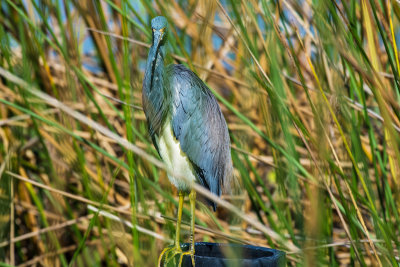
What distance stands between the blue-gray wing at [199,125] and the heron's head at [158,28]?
141 millimetres

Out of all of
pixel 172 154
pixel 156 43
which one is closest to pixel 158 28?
pixel 156 43

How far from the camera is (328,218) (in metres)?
1.00

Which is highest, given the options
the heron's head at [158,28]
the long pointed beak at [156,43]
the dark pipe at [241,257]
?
A: the heron's head at [158,28]

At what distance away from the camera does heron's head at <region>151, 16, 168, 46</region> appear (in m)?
0.63

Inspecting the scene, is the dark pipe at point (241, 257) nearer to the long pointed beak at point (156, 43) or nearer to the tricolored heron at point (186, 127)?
the tricolored heron at point (186, 127)

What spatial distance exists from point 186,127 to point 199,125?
0.03m

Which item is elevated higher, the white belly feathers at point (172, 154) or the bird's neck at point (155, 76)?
the bird's neck at point (155, 76)

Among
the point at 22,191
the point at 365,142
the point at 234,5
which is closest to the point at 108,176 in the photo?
the point at 22,191

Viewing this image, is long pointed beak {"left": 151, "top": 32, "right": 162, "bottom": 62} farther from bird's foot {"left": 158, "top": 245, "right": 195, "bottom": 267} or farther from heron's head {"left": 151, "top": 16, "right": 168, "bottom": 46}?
bird's foot {"left": 158, "top": 245, "right": 195, "bottom": 267}

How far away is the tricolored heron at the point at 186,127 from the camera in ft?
2.50

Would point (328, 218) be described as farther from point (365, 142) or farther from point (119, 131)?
point (119, 131)

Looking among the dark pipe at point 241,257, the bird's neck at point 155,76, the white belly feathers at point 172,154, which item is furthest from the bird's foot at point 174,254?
the bird's neck at point 155,76

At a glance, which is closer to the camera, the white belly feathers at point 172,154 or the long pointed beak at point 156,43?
the long pointed beak at point 156,43

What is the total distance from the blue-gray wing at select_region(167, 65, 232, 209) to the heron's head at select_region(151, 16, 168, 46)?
5.6 inches
